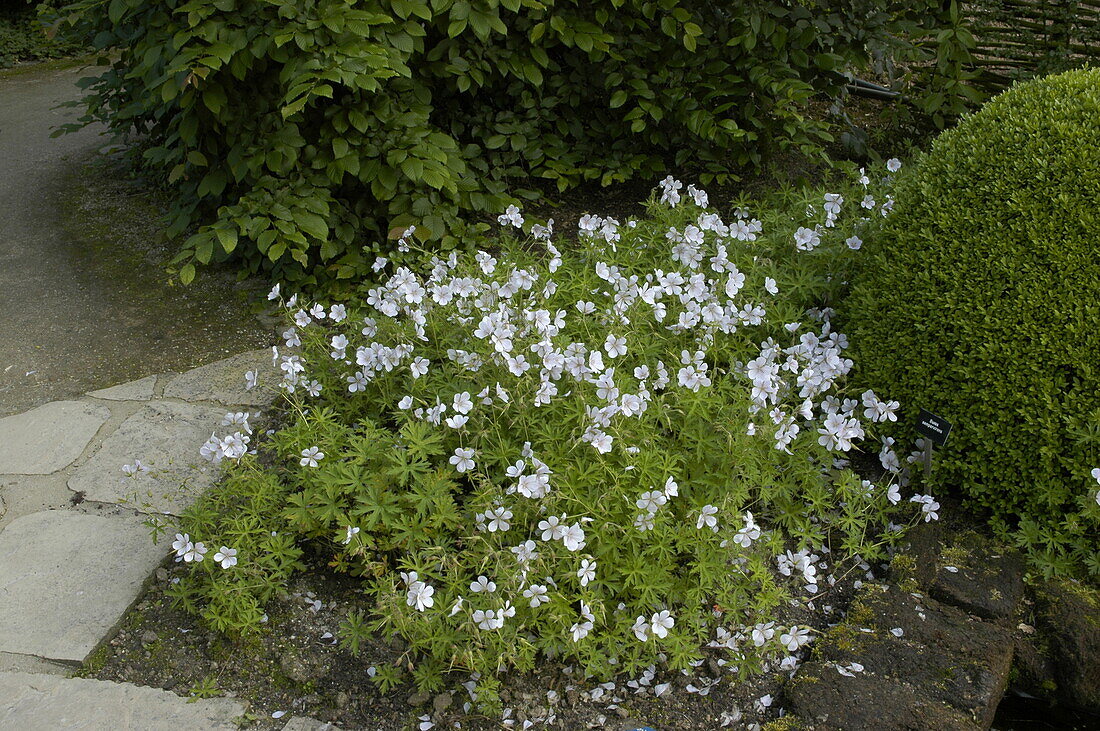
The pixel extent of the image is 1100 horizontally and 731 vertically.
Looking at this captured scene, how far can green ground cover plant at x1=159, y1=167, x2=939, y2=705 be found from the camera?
99.3 inches

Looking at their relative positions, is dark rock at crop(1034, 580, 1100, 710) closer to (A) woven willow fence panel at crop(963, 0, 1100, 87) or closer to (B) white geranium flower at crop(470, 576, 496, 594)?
(B) white geranium flower at crop(470, 576, 496, 594)

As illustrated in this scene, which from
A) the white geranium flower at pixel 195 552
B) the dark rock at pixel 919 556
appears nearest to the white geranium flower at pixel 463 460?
the white geranium flower at pixel 195 552

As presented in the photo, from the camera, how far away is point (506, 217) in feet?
12.7

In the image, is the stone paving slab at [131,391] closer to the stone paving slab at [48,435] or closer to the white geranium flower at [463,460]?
the stone paving slab at [48,435]

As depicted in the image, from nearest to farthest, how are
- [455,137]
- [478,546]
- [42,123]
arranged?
[478,546] → [455,137] → [42,123]

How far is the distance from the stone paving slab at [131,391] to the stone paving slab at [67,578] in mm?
650

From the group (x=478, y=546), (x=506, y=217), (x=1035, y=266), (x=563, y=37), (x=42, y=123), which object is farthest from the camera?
(x=42, y=123)

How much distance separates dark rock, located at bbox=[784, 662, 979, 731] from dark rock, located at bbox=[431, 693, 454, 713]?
0.93 metres

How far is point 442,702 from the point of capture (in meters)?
2.49

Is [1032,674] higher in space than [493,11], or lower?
lower

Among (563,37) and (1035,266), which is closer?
(1035,266)

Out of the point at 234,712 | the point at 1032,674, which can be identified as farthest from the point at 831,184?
the point at 234,712

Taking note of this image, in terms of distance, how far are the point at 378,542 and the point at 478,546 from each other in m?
0.33

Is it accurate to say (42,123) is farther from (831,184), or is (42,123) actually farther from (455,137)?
(831,184)
